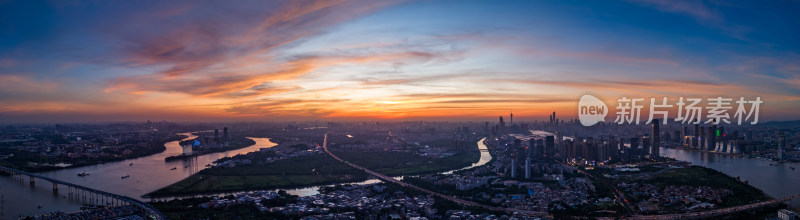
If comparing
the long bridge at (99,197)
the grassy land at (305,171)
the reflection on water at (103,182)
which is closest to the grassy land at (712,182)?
the grassy land at (305,171)

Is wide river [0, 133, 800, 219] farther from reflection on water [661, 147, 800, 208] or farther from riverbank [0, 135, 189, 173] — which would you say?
riverbank [0, 135, 189, 173]

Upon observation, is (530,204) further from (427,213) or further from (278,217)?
(278,217)

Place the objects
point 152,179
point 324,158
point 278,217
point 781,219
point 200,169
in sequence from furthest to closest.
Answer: point 324,158 < point 200,169 < point 152,179 < point 278,217 < point 781,219

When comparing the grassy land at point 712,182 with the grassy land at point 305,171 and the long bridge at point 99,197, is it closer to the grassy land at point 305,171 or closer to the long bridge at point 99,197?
the grassy land at point 305,171

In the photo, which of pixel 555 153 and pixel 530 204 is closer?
pixel 530 204

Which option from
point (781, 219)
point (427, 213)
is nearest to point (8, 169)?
point (427, 213)

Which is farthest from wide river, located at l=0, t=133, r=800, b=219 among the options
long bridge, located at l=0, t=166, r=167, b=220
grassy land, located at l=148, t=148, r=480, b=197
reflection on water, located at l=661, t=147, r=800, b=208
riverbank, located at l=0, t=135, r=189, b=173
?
grassy land, located at l=148, t=148, r=480, b=197

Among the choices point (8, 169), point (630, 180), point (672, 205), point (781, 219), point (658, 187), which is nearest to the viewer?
point (781, 219)
